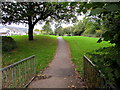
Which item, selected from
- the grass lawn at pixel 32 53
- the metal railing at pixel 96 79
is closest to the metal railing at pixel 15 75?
the metal railing at pixel 96 79

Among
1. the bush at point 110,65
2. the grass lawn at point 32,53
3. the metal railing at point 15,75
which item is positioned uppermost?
the bush at point 110,65

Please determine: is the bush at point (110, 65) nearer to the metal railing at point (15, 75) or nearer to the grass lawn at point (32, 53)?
the metal railing at point (15, 75)

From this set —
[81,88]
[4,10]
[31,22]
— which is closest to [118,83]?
[81,88]

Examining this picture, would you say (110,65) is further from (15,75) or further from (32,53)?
(32,53)

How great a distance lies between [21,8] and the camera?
16359 mm

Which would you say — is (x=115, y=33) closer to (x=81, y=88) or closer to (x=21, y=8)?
(x=81, y=88)

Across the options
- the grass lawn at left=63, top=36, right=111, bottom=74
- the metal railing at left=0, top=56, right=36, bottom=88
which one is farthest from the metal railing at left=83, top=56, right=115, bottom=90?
the metal railing at left=0, top=56, right=36, bottom=88

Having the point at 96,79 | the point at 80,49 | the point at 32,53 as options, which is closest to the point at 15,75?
the point at 96,79

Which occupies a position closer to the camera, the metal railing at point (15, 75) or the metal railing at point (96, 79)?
the metal railing at point (96, 79)

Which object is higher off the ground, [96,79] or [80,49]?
[96,79]

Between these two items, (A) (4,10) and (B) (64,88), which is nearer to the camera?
(B) (64,88)

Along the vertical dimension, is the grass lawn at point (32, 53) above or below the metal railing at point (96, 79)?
below

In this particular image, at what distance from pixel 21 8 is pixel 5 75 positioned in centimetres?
1434

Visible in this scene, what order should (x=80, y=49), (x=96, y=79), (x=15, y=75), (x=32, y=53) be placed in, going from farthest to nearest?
(x=80, y=49), (x=32, y=53), (x=15, y=75), (x=96, y=79)
